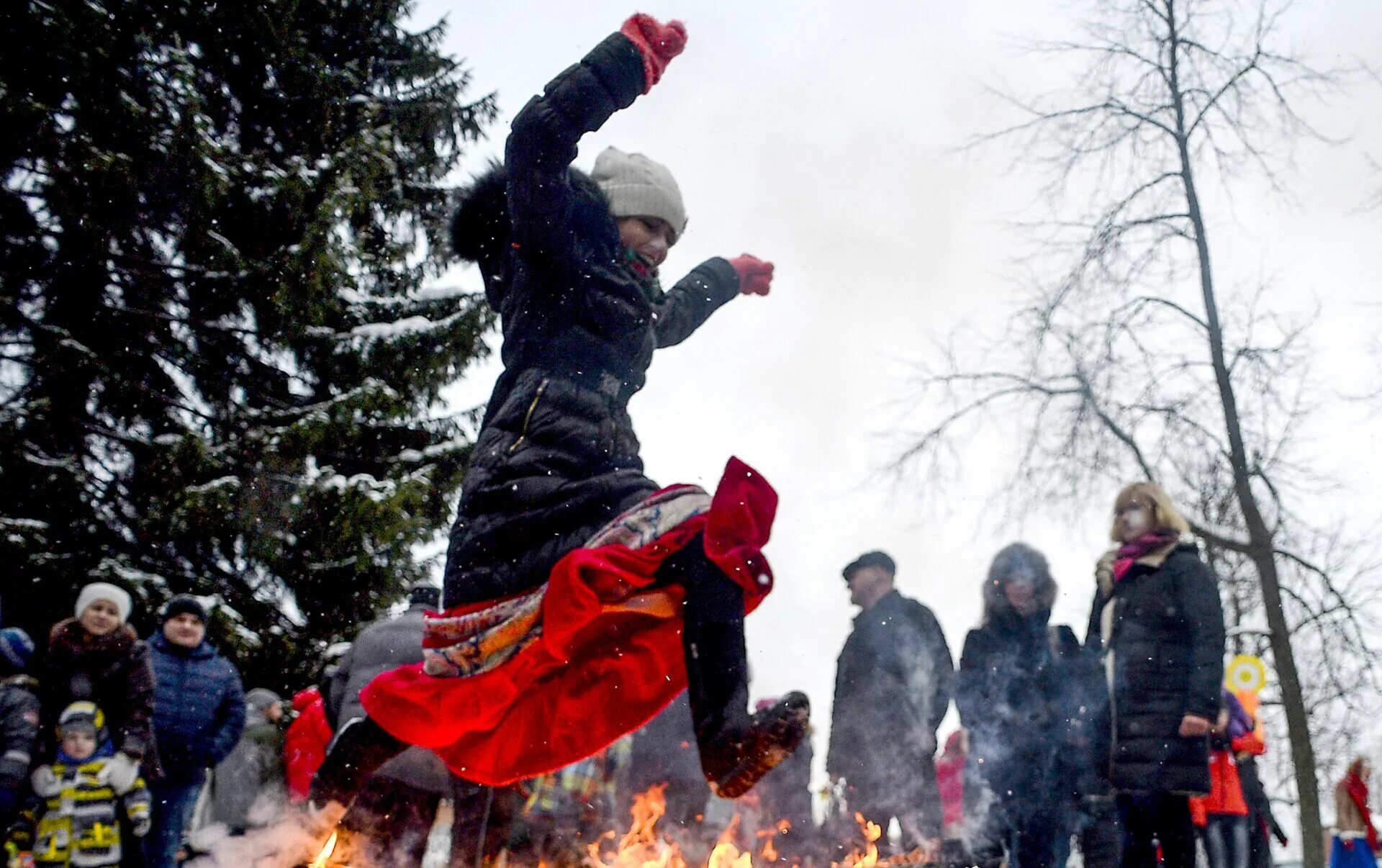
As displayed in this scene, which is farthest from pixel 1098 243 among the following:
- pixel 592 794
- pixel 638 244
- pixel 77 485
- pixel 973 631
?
pixel 77 485

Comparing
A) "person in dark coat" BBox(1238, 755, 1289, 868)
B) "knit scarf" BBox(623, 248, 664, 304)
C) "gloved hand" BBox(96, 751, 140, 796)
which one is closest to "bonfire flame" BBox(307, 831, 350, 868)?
"knit scarf" BBox(623, 248, 664, 304)

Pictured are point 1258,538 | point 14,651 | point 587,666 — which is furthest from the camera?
point 1258,538

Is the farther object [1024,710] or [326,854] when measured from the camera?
[1024,710]

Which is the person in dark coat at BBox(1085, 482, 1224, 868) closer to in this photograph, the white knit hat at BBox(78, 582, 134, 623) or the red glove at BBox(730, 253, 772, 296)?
the red glove at BBox(730, 253, 772, 296)

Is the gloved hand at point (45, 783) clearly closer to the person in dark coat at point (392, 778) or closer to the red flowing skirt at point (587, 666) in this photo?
the person in dark coat at point (392, 778)

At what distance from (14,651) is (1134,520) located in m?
5.15

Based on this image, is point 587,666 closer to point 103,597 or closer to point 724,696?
point 724,696

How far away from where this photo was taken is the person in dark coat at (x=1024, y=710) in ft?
14.4

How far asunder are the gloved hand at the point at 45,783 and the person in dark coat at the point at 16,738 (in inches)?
1.4

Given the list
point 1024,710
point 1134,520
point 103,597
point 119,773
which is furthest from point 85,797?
point 1134,520

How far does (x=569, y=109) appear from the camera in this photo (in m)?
2.53

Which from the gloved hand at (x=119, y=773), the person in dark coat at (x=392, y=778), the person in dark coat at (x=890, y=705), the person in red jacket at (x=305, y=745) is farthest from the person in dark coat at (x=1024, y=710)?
the gloved hand at (x=119, y=773)

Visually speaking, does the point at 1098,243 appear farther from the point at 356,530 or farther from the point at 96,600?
the point at 96,600

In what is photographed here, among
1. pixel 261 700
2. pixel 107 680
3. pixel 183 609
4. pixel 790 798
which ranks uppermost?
pixel 183 609
